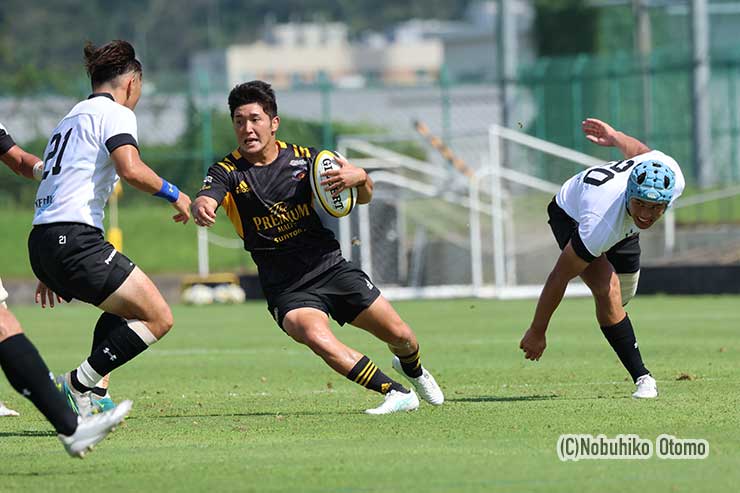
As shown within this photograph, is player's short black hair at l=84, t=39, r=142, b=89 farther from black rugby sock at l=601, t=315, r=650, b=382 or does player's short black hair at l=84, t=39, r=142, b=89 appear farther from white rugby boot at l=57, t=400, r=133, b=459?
black rugby sock at l=601, t=315, r=650, b=382

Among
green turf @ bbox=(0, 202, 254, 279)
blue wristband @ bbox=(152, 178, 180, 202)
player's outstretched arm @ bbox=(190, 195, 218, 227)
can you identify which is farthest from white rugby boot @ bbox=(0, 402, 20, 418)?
green turf @ bbox=(0, 202, 254, 279)

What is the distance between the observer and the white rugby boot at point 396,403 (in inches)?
355

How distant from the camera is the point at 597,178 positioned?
9594mm

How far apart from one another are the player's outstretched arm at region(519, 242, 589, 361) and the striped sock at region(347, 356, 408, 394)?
1125mm

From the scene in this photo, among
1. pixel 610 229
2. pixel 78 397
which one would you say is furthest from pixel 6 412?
pixel 610 229

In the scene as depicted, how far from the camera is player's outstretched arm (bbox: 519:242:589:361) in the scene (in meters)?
9.34

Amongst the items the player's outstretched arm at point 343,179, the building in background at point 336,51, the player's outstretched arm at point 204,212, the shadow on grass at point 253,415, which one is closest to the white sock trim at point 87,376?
the shadow on grass at point 253,415

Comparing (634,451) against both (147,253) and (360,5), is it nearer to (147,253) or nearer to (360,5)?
(147,253)

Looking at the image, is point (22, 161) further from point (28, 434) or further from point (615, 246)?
point (615, 246)

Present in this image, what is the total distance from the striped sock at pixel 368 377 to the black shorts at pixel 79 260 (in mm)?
1504

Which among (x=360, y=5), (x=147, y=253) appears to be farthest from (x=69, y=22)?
(x=147, y=253)

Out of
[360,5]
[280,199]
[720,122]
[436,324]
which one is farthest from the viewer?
[360,5]

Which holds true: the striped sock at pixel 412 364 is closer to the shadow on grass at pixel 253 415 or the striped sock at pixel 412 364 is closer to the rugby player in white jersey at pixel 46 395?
the shadow on grass at pixel 253 415

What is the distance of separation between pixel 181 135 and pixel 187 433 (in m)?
25.1
